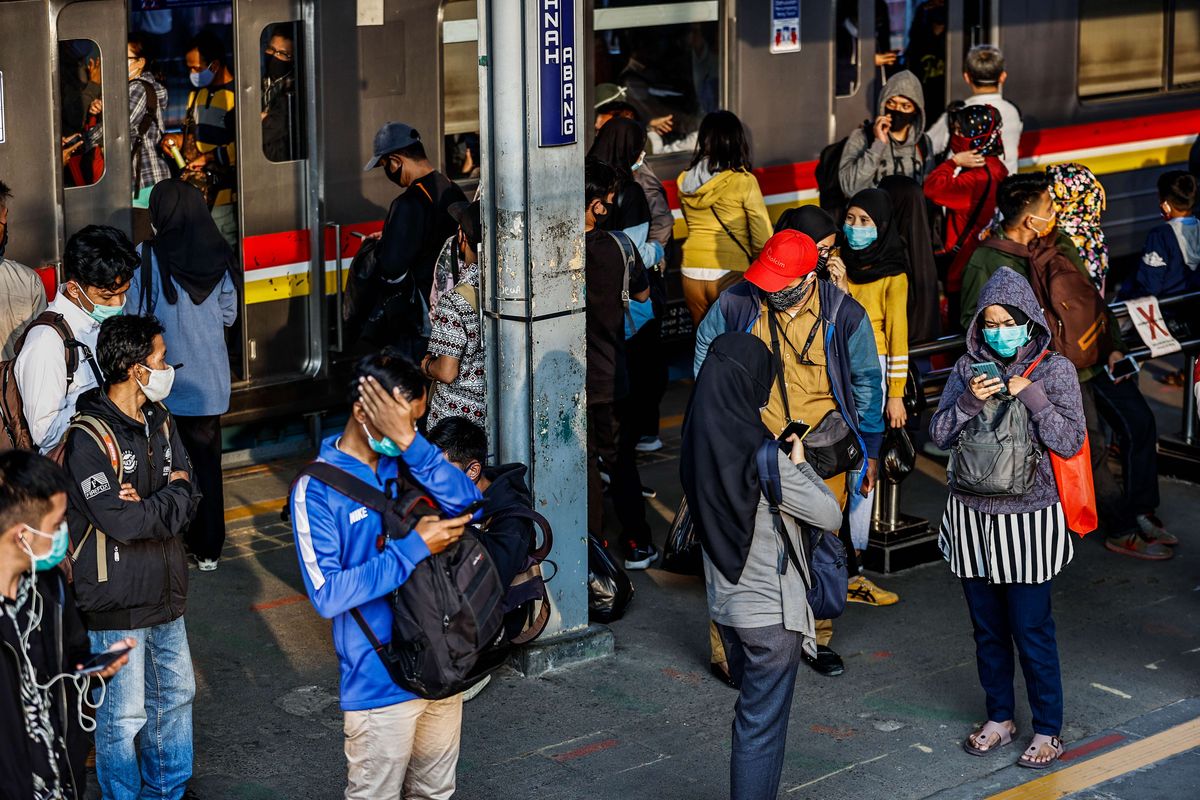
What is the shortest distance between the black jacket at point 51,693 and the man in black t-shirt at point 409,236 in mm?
3889

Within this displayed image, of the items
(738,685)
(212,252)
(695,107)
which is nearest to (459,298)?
(212,252)

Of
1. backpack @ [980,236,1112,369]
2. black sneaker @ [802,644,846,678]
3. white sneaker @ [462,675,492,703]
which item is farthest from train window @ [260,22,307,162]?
black sneaker @ [802,644,846,678]

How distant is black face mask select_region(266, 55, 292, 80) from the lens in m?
8.61

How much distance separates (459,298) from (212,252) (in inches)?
50.6

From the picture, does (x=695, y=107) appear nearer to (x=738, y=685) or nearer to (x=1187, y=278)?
(x=1187, y=278)

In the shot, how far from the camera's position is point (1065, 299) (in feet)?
24.1

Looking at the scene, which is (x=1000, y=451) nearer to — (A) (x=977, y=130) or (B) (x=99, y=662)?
(B) (x=99, y=662)

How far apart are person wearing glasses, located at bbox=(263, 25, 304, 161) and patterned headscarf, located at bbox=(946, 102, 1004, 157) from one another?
3.36 metres

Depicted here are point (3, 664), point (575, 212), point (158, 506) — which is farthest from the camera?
point (575, 212)

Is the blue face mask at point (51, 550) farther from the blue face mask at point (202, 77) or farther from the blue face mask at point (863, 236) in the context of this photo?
the blue face mask at point (202, 77)

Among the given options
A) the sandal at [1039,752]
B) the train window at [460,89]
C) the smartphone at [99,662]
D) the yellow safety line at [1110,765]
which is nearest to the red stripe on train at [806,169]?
the train window at [460,89]

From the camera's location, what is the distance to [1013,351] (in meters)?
5.79

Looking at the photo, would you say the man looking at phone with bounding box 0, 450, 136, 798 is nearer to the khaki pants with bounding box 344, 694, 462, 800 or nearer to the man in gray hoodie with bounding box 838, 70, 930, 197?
the khaki pants with bounding box 344, 694, 462, 800

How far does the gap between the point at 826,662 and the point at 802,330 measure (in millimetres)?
1305
